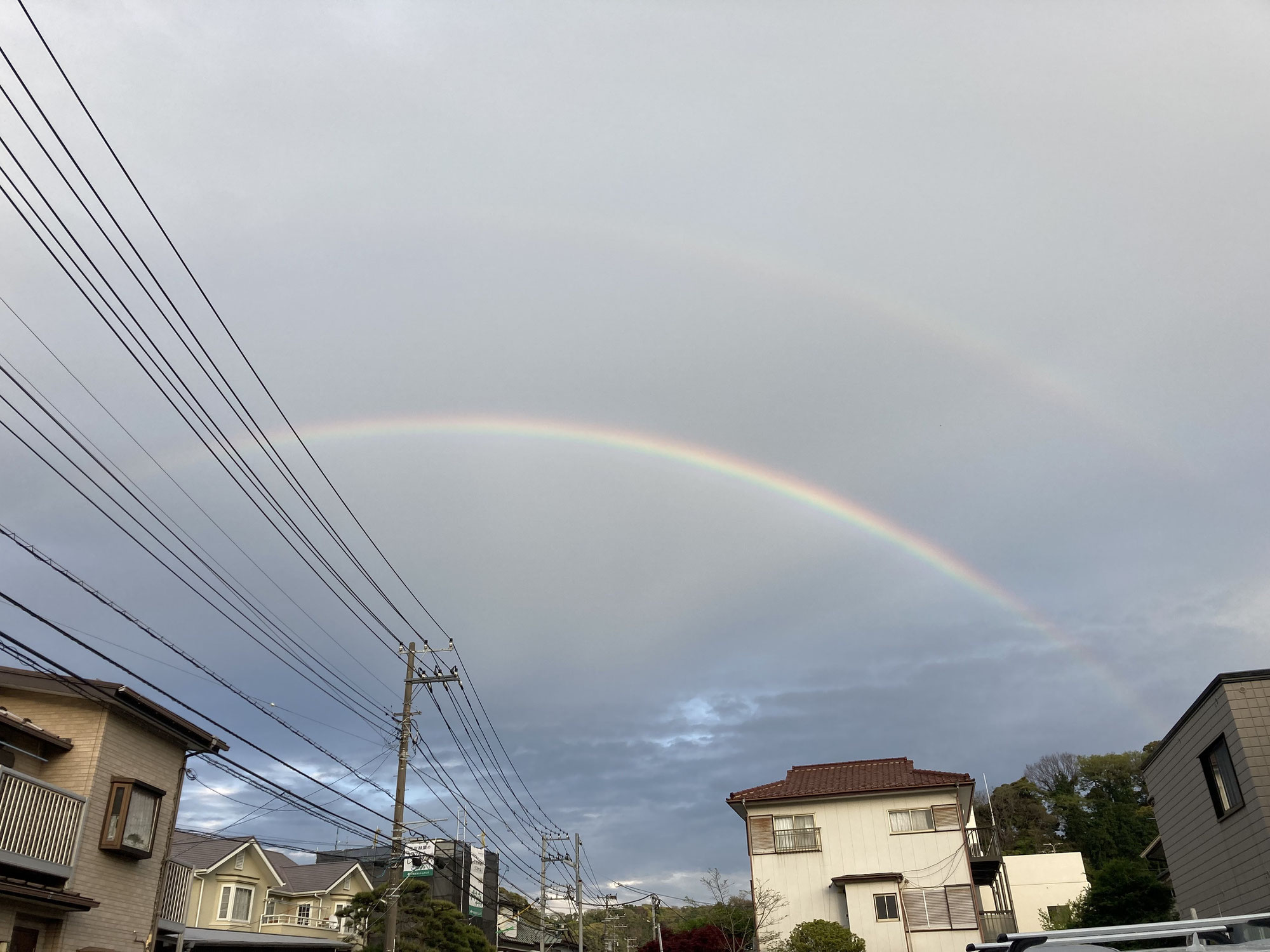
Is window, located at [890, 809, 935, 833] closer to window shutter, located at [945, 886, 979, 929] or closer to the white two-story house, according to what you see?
the white two-story house

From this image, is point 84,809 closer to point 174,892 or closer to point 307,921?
point 174,892

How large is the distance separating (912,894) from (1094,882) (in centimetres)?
859

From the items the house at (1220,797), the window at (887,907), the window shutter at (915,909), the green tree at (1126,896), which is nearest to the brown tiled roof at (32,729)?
the house at (1220,797)

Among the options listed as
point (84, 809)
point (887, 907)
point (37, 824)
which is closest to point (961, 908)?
point (887, 907)

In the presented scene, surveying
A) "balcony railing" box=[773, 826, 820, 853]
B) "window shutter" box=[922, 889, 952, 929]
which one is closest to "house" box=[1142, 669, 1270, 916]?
"window shutter" box=[922, 889, 952, 929]

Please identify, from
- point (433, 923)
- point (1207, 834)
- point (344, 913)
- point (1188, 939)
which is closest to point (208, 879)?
point (344, 913)

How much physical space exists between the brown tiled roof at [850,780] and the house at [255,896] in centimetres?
1779

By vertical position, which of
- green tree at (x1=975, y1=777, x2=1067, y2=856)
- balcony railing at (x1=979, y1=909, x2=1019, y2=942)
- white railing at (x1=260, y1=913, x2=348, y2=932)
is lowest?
balcony railing at (x1=979, y1=909, x2=1019, y2=942)

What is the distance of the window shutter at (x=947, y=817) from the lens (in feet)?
108

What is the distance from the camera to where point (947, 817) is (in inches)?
1298

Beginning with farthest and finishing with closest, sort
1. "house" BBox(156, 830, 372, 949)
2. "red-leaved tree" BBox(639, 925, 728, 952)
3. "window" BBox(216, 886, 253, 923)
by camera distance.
Result: "red-leaved tree" BBox(639, 925, 728, 952)
"window" BBox(216, 886, 253, 923)
"house" BBox(156, 830, 372, 949)

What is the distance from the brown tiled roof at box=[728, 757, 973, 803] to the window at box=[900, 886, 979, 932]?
3549 millimetres

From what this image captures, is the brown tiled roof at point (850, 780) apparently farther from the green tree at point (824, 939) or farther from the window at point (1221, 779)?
the window at point (1221, 779)

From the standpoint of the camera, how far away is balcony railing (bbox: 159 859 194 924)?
66.8 ft
